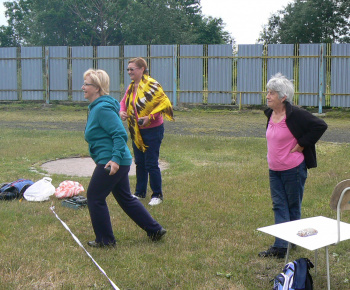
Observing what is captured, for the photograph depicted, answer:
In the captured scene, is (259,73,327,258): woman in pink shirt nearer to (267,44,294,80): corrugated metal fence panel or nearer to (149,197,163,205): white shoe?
(149,197,163,205): white shoe

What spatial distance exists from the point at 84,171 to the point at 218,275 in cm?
531

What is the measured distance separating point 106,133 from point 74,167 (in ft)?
16.1

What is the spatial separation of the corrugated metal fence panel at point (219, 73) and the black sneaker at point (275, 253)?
1637 cm

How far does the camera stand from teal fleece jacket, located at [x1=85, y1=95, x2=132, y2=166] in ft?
15.7

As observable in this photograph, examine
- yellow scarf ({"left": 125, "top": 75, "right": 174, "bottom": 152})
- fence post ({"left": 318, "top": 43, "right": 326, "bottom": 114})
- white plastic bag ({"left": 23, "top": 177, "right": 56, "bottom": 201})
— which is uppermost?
fence post ({"left": 318, "top": 43, "right": 326, "bottom": 114})

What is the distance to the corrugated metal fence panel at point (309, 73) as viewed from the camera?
19656 millimetres

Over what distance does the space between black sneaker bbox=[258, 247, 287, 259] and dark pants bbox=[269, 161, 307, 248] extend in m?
0.04

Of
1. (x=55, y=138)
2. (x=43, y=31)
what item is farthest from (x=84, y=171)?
(x=43, y=31)

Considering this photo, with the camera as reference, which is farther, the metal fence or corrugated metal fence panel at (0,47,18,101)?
corrugated metal fence panel at (0,47,18,101)

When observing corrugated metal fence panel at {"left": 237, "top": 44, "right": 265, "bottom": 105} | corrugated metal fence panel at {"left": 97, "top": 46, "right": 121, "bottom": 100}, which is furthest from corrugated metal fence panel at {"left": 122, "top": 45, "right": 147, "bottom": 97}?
corrugated metal fence panel at {"left": 237, "top": 44, "right": 265, "bottom": 105}

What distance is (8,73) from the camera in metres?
23.2

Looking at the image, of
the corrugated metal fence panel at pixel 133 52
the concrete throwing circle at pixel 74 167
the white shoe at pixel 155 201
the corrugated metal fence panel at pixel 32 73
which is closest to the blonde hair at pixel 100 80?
the white shoe at pixel 155 201

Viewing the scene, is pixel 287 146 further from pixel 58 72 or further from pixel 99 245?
pixel 58 72

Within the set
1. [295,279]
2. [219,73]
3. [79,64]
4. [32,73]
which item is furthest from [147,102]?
[32,73]
